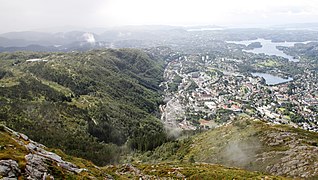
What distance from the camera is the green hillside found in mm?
70188

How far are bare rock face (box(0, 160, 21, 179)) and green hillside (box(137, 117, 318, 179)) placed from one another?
60707mm

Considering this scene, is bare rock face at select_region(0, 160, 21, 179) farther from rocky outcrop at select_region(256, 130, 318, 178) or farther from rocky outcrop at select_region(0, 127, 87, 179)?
rocky outcrop at select_region(256, 130, 318, 178)

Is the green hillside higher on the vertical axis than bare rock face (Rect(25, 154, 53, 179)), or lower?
lower

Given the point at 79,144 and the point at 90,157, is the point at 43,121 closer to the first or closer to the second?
the point at 79,144

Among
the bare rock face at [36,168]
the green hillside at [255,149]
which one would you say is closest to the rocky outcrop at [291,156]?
the green hillside at [255,149]

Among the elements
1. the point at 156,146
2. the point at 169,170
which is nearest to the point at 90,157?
the point at 156,146

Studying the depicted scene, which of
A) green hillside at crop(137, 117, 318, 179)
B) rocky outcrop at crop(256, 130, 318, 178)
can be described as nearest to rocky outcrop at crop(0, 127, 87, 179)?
rocky outcrop at crop(256, 130, 318, 178)

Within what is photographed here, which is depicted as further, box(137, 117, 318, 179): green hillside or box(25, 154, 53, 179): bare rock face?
box(137, 117, 318, 179): green hillside

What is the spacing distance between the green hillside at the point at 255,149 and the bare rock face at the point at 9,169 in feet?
199

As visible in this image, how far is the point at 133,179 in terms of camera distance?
54781 millimetres

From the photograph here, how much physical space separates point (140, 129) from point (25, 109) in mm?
74423

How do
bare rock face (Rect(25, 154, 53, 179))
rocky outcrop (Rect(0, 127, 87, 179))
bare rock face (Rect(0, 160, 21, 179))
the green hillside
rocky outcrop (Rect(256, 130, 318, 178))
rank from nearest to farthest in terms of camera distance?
bare rock face (Rect(0, 160, 21, 179))
rocky outcrop (Rect(0, 127, 87, 179))
bare rock face (Rect(25, 154, 53, 179))
rocky outcrop (Rect(256, 130, 318, 178))
the green hillside

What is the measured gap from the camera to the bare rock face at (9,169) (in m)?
30.6

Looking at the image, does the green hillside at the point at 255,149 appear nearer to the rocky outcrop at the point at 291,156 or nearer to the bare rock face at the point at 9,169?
the rocky outcrop at the point at 291,156
